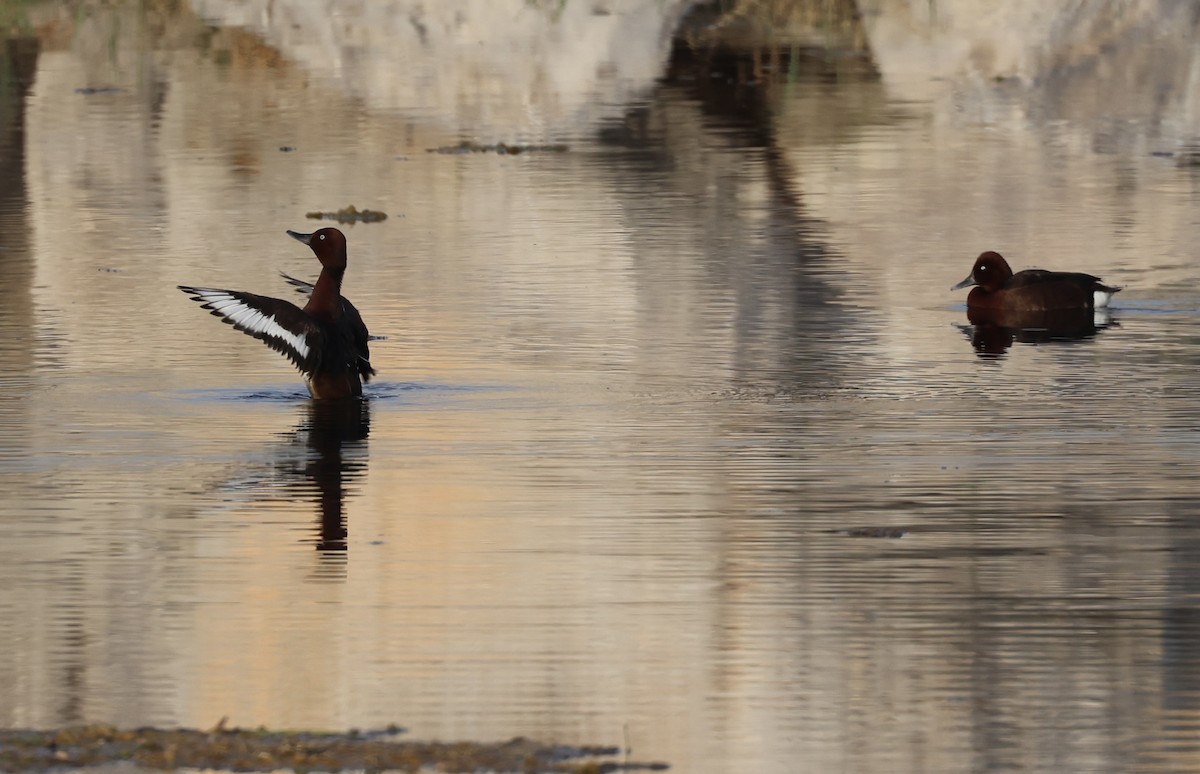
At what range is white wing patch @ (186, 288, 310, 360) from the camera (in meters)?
12.1

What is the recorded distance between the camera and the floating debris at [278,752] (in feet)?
20.3

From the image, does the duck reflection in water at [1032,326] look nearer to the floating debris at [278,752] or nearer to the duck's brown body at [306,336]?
the duck's brown body at [306,336]

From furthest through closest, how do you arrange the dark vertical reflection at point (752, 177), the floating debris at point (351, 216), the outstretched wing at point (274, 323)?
Answer: the floating debris at point (351, 216), the dark vertical reflection at point (752, 177), the outstretched wing at point (274, 323)

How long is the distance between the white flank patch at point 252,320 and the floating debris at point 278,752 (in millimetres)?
5666

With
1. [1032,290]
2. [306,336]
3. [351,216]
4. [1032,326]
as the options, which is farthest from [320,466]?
[351,216]

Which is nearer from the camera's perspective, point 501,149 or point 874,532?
point 874,532

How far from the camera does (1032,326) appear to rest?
15.3 metres

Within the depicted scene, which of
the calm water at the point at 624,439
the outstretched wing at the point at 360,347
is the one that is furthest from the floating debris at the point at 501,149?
the outstretched wing at the point at 360,347

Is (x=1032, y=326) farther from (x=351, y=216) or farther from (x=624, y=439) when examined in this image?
(x=351, y=216)

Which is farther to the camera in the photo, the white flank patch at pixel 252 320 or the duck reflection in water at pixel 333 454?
the white flank patch at pixel 252 320

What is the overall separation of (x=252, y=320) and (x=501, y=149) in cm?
1020

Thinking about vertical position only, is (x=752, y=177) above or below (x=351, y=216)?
above

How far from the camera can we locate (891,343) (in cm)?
1384

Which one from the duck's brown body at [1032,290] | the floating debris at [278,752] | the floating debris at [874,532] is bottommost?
the floating debris at [278,752]
